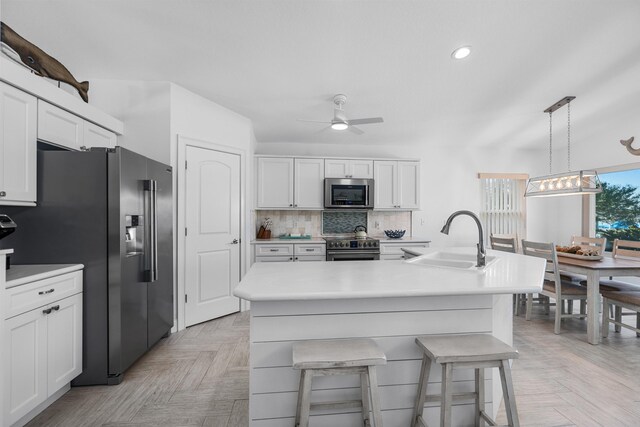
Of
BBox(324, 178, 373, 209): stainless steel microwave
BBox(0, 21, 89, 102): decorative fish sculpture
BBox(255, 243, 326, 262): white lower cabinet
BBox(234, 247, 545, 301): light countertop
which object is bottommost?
BBox(255, 243, 326, 262): white lower cabinet

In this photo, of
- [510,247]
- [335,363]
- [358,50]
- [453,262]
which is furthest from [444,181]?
[335,363]

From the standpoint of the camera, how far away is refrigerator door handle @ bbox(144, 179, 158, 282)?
2422 millimetres

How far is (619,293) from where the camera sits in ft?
9.43

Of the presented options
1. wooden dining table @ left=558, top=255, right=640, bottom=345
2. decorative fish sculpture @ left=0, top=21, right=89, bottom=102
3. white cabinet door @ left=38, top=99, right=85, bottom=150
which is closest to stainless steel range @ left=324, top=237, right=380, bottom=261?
wooden dining table @ left=558, top=255, right=640, bottom=345

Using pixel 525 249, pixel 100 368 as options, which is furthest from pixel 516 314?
pixel 100 368

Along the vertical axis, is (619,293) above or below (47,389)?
above

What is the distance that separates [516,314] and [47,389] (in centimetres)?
450

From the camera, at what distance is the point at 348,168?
4.64 meters

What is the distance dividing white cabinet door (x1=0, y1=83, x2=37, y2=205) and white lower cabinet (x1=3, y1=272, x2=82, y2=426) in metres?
0.59

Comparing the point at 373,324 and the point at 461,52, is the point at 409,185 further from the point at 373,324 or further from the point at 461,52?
the point at 373,324

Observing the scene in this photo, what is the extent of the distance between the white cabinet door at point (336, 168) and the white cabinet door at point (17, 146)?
10.8ft

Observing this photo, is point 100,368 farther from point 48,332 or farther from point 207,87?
point 207,87

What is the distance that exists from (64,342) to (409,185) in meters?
4.40

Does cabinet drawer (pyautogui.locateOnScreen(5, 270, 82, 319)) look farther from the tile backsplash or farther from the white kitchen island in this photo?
the tile backsplash
